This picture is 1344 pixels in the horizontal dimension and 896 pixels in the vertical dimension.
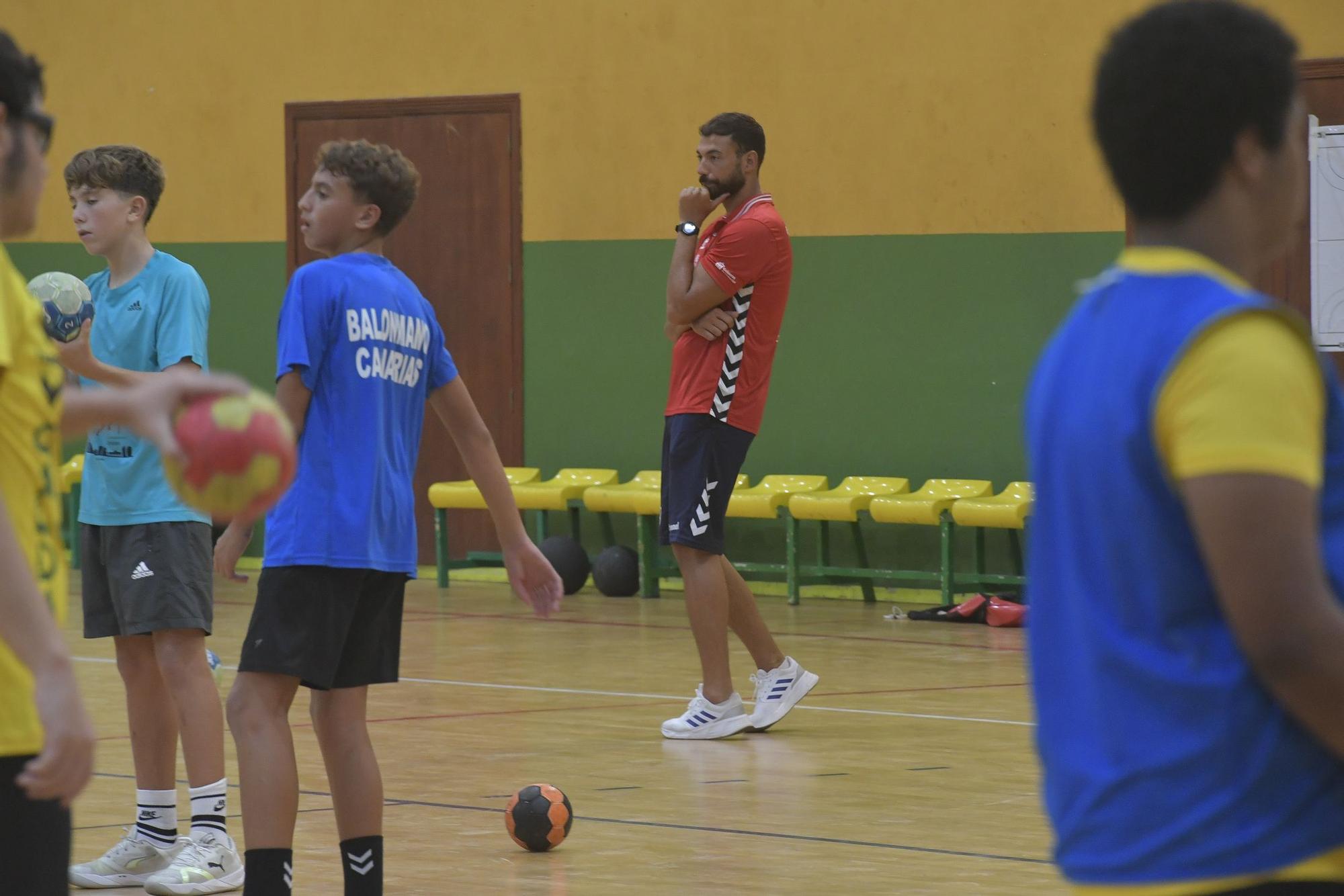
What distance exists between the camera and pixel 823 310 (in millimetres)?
12188

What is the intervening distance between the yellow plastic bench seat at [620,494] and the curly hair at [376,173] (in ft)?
25.4

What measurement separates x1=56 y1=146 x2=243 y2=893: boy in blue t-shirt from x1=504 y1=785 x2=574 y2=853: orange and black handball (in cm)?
72

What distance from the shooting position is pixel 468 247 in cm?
1333

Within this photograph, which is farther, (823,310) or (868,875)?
(823,310)

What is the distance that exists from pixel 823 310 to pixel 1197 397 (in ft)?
34.6

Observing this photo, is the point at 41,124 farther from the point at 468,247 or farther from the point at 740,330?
the point at 468,247

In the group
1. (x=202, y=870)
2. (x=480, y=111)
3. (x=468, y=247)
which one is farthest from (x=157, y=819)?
(x=480, y=111)

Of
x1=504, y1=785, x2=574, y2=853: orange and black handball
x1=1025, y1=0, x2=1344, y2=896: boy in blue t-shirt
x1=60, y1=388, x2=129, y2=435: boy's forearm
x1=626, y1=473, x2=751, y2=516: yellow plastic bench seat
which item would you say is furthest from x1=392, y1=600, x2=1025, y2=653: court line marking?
x1=1025, y1=0, x2=1344, y2=896: boy in blue t-shirt

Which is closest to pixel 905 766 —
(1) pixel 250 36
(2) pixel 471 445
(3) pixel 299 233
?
(2) pixel 471 445

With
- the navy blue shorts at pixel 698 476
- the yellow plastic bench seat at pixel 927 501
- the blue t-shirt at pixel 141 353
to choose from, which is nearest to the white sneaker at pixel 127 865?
the blue t-shirt at pixel 141 353

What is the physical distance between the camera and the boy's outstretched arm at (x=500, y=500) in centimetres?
419

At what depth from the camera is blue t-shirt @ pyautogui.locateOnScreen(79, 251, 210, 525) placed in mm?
4910

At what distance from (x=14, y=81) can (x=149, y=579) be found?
265 cm

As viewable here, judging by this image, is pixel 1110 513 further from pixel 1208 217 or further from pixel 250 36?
pixel 250 36
